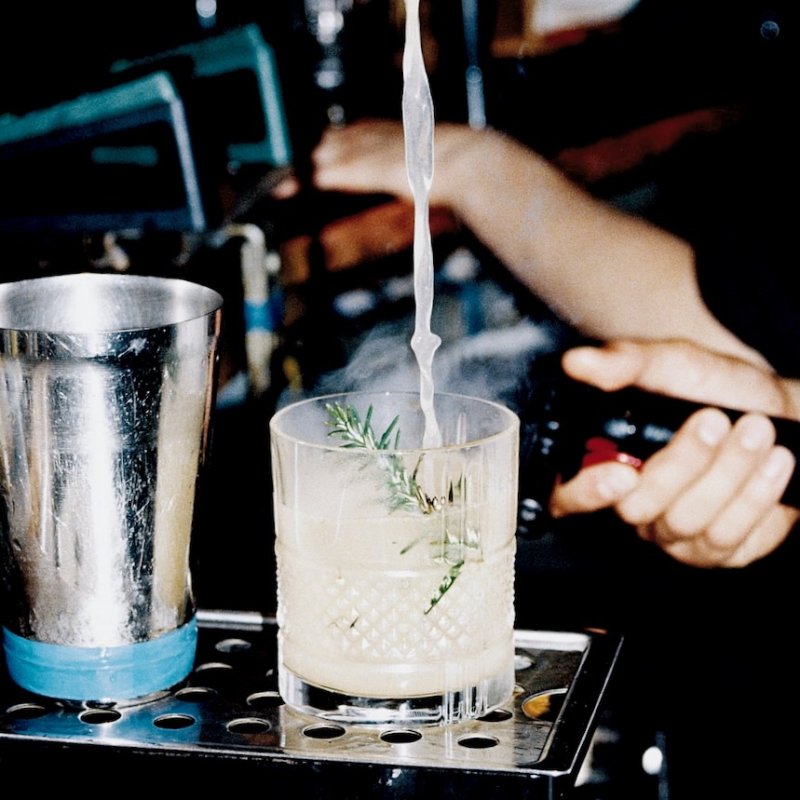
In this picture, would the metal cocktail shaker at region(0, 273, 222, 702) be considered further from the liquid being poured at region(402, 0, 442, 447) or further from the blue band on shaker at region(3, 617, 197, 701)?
the liquid being poured at region(402, 0, 442, 447)

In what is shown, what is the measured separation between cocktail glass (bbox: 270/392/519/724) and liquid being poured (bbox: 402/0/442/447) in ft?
0.14

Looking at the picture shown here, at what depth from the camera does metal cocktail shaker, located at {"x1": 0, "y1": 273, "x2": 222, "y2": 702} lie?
2.38ft

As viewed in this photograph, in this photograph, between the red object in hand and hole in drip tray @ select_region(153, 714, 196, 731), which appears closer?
hole in drip tray @ select_region(153, 714, 196, 731)

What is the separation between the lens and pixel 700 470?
1.33 meters

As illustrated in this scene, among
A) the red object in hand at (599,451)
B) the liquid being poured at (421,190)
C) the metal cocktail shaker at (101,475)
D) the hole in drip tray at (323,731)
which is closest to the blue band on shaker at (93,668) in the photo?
the metal cocktail shaker at (101,475)

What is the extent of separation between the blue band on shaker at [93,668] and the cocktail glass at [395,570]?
0.09 meters

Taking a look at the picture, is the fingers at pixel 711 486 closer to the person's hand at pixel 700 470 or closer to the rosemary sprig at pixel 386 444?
the person's hand at pixel 700 470

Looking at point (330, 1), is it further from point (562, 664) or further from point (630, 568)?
point (562, 664)

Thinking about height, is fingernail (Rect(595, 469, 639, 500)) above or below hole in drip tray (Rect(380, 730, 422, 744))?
below

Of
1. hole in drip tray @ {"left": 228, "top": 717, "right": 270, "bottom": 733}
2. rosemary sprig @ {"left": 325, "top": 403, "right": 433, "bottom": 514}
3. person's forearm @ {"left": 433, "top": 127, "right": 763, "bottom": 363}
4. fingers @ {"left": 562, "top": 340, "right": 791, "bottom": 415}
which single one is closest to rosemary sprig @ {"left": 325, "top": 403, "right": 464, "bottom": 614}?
rosemary sprig @ {"left": 325, "top": 403, "right": 433, "bottom": 514}

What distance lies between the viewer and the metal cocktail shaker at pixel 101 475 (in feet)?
2.38

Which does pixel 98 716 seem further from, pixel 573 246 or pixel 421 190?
pixel 573 246

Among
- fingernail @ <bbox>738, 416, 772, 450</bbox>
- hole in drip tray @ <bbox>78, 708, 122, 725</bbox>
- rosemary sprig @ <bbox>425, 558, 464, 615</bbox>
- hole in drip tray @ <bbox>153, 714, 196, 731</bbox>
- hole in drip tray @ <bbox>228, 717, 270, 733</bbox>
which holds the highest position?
rosemary sprig @ <bbox>425, 558, 464, 615</bbox>

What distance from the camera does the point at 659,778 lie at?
1.11 metres
